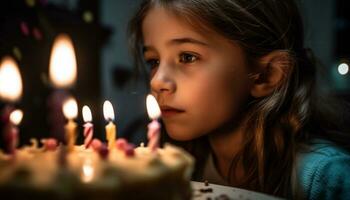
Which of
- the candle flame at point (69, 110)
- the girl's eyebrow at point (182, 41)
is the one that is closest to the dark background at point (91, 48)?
the candle flame at point (69, 110)

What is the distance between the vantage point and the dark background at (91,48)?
7.52ft

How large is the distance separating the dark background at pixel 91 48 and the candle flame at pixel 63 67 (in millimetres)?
277

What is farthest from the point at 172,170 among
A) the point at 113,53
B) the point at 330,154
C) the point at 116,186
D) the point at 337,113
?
the point at 113,53

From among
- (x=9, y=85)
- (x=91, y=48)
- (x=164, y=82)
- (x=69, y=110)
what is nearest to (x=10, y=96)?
(x=9, y=85)

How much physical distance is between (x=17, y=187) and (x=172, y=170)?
360 mm

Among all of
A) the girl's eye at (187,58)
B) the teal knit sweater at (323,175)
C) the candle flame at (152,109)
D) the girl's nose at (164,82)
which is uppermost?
the girl's eye at (187,58)

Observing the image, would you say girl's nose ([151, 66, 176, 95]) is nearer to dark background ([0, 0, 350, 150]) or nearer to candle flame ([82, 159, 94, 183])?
dark background ([0, 0, 350, 150])

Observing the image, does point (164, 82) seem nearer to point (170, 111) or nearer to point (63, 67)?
point (170, 111)

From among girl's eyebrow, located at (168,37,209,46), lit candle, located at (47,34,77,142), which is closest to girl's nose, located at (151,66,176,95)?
girl's eyebrow, located at (168,37,209,46)

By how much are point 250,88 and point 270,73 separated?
13cm

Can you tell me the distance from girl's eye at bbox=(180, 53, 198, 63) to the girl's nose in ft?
0.32

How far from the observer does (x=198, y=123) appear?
1904mm

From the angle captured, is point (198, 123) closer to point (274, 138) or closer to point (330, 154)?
point (274, 138)

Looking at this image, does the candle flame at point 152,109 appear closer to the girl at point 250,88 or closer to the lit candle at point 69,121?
the lit candle at point 69,121
